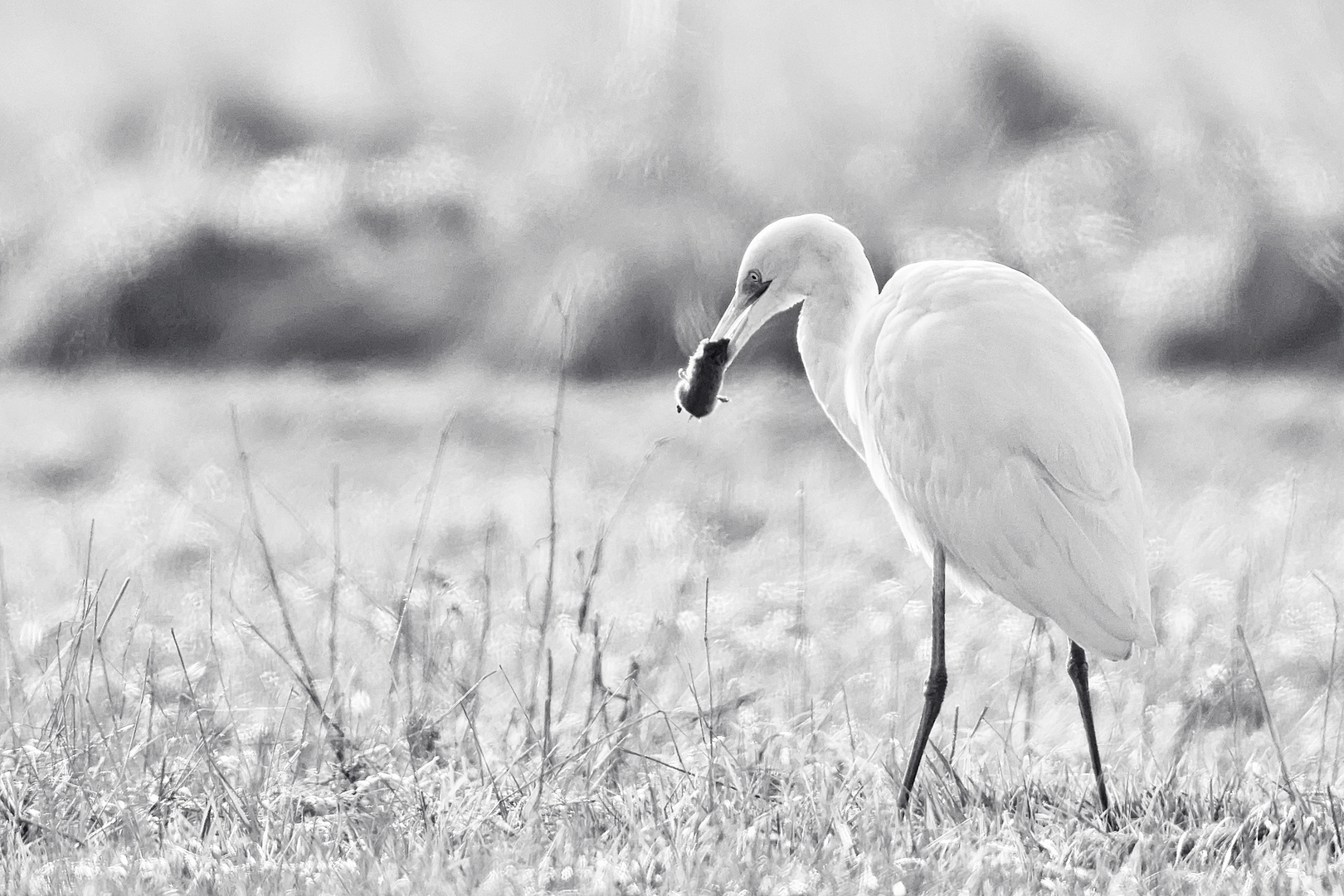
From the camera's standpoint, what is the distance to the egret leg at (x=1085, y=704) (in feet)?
10.3

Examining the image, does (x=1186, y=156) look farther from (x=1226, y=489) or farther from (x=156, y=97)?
(x=156, y=97)

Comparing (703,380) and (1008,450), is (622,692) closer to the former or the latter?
(703,380)

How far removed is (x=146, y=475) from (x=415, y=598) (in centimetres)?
314

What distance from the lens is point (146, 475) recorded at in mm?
6973

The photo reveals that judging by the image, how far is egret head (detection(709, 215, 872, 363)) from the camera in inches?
153

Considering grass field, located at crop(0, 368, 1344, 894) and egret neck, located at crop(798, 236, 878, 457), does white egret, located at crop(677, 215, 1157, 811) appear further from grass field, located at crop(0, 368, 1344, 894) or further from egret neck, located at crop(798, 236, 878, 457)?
grass field, located at crop(0, 368, 1344, 894)

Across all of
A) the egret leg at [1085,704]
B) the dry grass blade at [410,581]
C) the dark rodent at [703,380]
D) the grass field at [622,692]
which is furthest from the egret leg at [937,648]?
→ the dry grass blade at [410,581]

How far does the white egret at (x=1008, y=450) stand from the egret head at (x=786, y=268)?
185 millimetres

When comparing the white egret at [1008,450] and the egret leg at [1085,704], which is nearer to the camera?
the egret leg at [1085,704]

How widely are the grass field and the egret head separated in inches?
18.5

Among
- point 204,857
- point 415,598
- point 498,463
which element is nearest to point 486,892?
point 204,857

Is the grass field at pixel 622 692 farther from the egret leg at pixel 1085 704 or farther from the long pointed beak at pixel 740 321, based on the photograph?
the long pointed beak at pixel 740 321

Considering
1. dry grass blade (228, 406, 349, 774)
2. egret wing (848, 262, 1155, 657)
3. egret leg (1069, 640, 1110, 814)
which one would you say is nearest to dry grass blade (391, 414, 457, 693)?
dry grass blade (228, 406, 349, 774)

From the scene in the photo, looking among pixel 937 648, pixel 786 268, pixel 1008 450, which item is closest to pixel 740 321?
pixel 786 268
